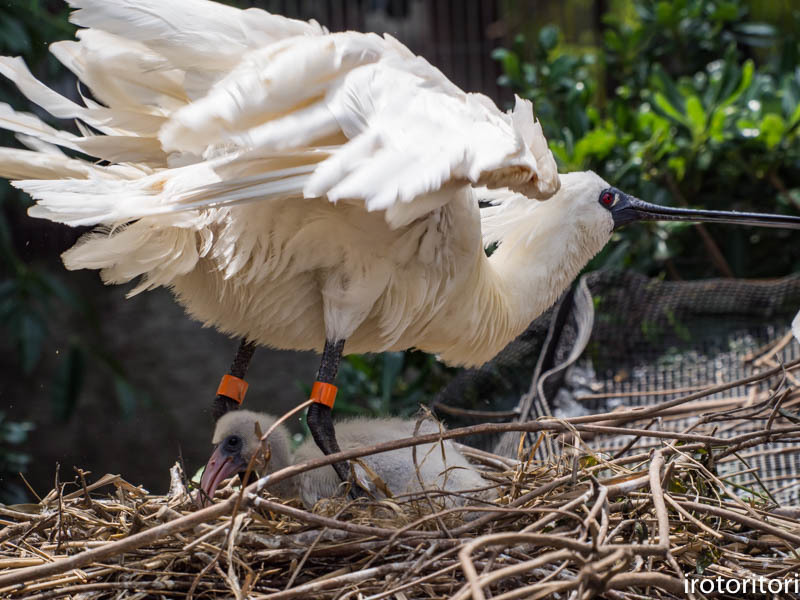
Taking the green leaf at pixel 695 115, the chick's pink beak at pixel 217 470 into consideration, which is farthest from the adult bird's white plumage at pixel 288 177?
the green leaf at pixel 695 115

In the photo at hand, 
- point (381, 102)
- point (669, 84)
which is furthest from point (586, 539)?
point (669, 84)

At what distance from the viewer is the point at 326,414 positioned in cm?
279

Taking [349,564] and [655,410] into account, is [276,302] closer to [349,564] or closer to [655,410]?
[349,564]

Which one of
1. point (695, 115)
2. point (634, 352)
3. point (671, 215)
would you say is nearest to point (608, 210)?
point (671, 215)

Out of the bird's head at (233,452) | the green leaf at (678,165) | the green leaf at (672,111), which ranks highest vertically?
the green leaf at (672,111)

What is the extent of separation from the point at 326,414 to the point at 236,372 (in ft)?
1.71

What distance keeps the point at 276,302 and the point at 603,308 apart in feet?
5.47

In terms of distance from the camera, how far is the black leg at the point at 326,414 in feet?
9.08

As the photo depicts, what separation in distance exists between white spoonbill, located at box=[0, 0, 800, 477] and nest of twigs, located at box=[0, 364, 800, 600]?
50cm

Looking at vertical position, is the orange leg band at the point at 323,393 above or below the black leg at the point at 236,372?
above

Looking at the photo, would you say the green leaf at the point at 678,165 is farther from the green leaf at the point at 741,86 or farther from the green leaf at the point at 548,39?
the green leaf at the point at 548,39

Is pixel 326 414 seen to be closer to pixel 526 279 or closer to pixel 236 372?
pixel 236 372

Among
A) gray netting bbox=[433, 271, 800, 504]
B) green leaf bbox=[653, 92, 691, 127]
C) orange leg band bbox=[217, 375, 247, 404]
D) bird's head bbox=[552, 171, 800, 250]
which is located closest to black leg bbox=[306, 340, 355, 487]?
orange leg band bbox=[217, 375, 247, 404]

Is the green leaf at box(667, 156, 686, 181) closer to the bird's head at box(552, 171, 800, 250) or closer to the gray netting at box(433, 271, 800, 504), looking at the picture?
the gray netting at box(433, 271, 800, 504)
